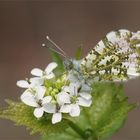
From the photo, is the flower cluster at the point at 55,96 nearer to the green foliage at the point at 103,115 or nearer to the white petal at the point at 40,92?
the white petal at the point at 40,92

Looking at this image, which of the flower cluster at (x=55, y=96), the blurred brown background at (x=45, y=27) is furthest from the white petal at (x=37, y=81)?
the blurred brown background at (x=45, y=27)

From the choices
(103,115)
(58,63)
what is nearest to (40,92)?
(58,63)

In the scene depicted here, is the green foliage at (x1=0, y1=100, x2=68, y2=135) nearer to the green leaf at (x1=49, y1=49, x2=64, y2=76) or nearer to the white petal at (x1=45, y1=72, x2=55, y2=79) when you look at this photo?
the white petal at (x1=45, y1=72, x2=55, y2=79)

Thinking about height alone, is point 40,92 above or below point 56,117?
above

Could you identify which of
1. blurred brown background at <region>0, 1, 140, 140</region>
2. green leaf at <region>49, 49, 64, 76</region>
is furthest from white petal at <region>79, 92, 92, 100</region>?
blurred brown background at <region>0, 1, 140, 140</region>

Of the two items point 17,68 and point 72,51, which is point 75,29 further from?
point 17,68

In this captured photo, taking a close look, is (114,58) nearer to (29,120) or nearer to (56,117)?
(56,117)
